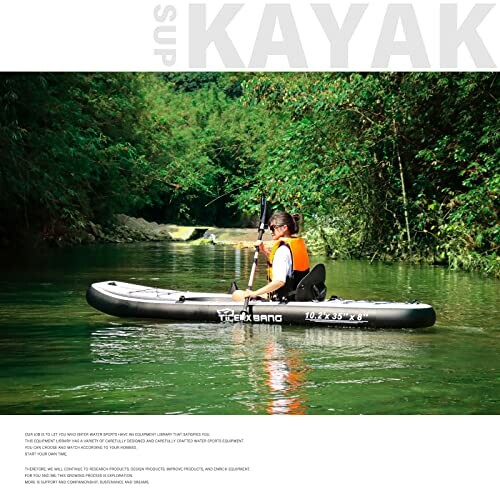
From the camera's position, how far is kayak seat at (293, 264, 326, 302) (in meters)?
8.10

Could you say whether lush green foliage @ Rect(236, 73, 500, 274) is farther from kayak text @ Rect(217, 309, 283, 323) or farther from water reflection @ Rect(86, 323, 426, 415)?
water reflection @ Rect(86, 323, 426, 415)

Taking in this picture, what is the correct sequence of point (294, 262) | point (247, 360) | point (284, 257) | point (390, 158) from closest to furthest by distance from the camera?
point (247, 360)
point (284, 257)
point (294, 262)
point (390, 158)

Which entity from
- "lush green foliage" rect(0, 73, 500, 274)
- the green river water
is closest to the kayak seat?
the green river water

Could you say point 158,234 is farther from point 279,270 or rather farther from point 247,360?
point 247,360

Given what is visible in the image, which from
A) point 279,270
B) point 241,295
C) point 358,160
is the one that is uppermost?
point 358,160

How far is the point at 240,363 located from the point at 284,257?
1.52 m

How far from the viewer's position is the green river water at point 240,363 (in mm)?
5508

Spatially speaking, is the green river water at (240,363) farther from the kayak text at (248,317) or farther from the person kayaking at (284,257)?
the person kayaking at (284,257)

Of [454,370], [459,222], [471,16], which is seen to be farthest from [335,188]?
[454,370]

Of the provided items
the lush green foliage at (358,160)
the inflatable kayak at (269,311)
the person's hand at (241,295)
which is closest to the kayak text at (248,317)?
the inflatable kayak at (269,311)

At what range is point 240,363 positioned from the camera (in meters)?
6.66

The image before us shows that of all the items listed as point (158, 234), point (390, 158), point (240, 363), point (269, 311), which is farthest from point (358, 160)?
point (158, 234)

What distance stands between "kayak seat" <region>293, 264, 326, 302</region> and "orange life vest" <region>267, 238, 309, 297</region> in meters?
0.07
